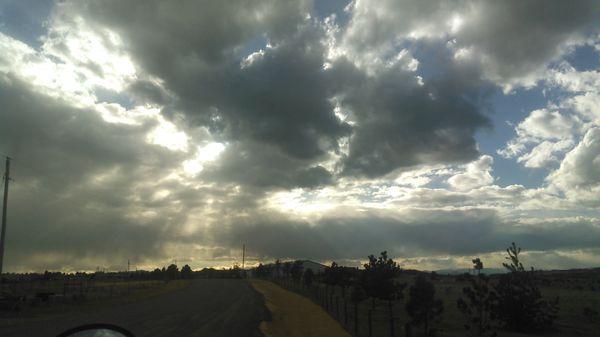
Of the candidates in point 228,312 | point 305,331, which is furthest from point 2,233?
point 305,331

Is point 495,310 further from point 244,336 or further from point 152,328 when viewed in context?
point 152,328

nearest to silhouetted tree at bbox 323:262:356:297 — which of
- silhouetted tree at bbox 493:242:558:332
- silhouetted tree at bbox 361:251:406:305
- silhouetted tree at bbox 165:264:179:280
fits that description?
silhouetted tree at bbox 361:251:406:305

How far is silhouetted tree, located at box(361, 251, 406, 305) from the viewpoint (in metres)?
35.2

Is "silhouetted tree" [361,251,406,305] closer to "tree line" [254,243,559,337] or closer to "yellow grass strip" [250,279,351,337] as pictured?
"tree line" [254,243,559,337]

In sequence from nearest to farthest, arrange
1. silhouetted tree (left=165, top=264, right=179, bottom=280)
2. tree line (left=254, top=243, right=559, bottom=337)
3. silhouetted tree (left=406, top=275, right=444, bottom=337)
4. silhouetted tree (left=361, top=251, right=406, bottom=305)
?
1. tree line (left=254, top=243, right=559, bottom=337)
2. silhouetted tree (left=406, top=275, right=444, bottom=337)
3. silhouetted tree (left=361, top=251, right=406, bottom=305)
4. silhouetted tree (left=165, top=264, right=179, bottom=280)

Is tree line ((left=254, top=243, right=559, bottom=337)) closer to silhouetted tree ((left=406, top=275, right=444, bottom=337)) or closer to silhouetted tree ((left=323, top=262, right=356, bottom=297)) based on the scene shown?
silhouetted tree ((left=406, top=275, right=444, bottom=337))

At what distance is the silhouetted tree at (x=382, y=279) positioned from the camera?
35219 mm

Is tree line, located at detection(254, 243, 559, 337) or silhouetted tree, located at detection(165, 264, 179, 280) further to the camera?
silhouetted tree, located at detection(165, 264, 179, 280)

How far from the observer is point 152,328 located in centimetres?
2716

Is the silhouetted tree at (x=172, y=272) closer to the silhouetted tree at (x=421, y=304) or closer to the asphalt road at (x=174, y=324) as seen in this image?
the asphalt road at (x=174, y=324)

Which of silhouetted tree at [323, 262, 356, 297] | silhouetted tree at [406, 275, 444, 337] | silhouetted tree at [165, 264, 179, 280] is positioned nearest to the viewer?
silhouetted tree at [406, 275, 444, 337]

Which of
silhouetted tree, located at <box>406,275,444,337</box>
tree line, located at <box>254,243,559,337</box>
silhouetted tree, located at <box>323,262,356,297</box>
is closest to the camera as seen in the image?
tree line, located at <box>254,243,559,337</box>

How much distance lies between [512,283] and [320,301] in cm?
1558

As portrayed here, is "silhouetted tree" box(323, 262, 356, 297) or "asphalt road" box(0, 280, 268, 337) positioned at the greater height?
"silhouetted tree" box(323, 262, 356, 297)
